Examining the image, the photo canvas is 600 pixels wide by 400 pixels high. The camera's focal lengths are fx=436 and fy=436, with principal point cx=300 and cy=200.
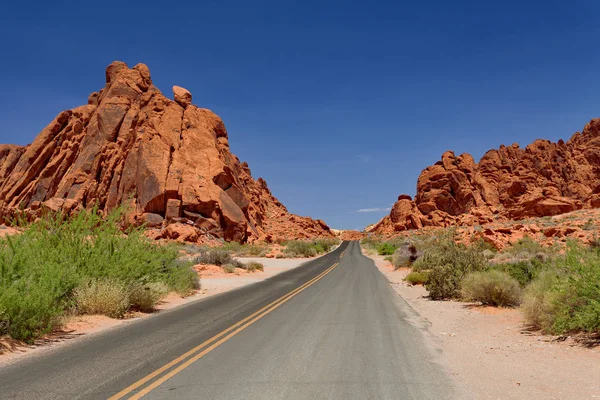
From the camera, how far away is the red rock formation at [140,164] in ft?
185

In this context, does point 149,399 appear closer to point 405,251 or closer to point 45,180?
point 405,251

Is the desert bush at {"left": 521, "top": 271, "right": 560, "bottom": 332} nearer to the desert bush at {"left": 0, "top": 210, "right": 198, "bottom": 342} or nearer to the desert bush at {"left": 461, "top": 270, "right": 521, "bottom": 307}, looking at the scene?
the desert bush at {"left": 461, "top": 270, "right": 521, "bottom": 307}

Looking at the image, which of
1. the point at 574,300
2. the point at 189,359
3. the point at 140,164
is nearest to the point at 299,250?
the point at 140,164

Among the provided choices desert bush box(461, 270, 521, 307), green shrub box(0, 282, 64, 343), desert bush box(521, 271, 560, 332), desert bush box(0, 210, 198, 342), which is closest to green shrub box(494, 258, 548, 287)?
desert bush box(461, 270, 521, 307)

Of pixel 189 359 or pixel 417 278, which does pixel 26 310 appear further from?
pixel 417 278

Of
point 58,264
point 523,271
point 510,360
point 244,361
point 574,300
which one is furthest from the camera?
point 523,271

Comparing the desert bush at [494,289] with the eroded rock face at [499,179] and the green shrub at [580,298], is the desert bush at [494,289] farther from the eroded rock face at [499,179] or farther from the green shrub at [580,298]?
the eroded rock face at [499,179]

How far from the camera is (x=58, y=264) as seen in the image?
39.1 ft

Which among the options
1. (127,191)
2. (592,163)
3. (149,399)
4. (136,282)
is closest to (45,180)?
(127,191)

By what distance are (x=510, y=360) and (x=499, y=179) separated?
11764cm

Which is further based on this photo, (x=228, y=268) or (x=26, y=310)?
(x=228, y=268)

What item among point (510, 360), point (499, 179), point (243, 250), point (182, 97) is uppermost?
point (182, 97)

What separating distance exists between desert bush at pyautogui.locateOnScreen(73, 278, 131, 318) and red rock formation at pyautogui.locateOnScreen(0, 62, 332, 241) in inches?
1586

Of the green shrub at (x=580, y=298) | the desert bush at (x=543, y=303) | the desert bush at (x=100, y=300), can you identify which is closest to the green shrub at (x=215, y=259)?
the desert bush at (x=100, y=300)
